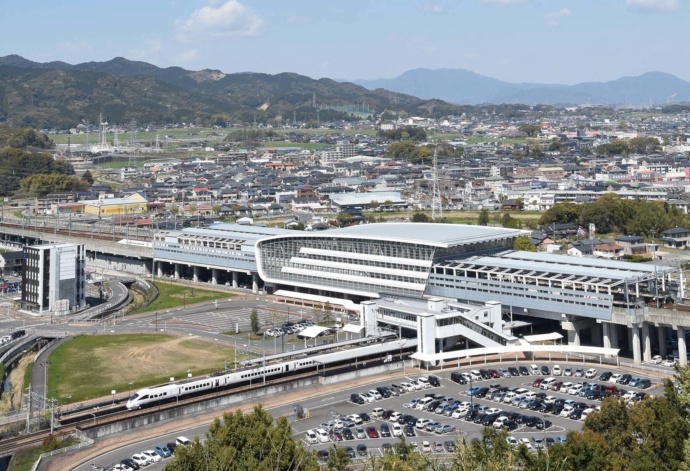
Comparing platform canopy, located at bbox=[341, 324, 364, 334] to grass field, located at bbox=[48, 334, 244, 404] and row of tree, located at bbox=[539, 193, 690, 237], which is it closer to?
grass field, located at bbox=[48, 334, 244, 404]

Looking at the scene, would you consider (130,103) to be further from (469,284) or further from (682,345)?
(682,345)

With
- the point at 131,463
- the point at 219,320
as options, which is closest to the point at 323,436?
the point at 131,463

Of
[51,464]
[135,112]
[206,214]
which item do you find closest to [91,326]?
[51,464]

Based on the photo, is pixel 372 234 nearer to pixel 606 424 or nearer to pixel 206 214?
pixel 606 424

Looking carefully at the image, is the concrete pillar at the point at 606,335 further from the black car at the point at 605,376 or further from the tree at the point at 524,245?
the tree at the point at 524,245

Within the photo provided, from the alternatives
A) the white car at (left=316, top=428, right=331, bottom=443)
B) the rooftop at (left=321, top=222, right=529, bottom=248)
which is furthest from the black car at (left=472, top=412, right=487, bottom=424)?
the rooftop at (left=321, top=222, right=529, bottom=248)

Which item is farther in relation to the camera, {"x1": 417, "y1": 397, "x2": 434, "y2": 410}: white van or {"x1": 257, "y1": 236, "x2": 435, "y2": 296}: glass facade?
{"x1": 257, "y1": 236, "x2": 435, "y2": 296}: glass facade
